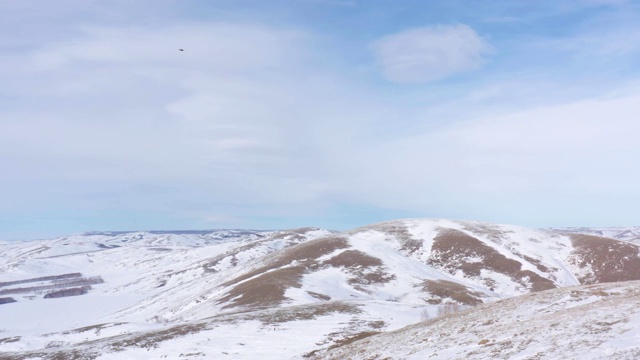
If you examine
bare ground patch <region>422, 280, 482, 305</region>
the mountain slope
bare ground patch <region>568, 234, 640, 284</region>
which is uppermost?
the mountain slope

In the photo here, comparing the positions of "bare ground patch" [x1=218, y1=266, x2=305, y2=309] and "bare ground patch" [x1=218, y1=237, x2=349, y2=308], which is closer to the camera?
"bare ground patch" [x1=218, y1=266, x2=305, y2=309]

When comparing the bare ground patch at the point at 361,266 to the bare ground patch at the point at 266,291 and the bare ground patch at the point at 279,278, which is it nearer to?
the bare ground patch at the point at 279,278

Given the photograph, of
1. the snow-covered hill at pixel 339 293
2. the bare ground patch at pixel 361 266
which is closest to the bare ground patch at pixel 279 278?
the snow-covered hill at pixel 339 293

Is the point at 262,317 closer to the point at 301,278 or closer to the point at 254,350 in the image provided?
the point at 254,350

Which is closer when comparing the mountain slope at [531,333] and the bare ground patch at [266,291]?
the mountain slope at [531,333]

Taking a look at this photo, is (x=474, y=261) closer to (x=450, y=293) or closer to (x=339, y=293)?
(x=450, y=293)

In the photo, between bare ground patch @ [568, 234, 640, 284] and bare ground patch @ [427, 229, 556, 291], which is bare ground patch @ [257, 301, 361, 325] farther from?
bare ground patch @ [568, 234, 640, 284]

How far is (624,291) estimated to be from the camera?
3020 centimetres

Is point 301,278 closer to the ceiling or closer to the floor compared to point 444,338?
closer to the floor

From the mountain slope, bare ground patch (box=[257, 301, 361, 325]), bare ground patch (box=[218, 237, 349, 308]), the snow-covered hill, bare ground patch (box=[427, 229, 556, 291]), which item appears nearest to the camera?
the mountain slope

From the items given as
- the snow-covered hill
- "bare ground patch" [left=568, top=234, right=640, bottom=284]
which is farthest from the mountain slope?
"bare ground patch" [left=568, top=234, right=640, bottom=284]

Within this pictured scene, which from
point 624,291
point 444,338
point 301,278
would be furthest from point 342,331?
point 301,278

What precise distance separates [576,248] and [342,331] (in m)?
135

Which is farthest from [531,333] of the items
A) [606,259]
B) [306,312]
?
[606,259]
